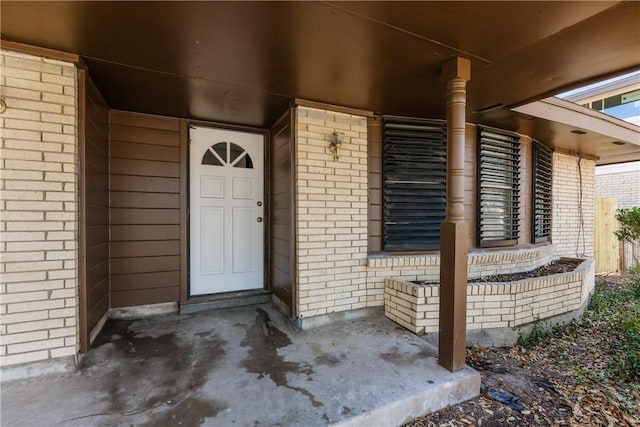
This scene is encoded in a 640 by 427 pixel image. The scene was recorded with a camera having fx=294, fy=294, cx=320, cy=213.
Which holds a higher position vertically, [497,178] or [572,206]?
[497,178]

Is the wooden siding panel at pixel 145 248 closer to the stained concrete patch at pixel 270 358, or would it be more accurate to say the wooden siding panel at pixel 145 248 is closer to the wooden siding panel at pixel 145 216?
the wooden siding panel at pixel 145 216

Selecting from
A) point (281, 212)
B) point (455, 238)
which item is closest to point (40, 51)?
point (281, 212)

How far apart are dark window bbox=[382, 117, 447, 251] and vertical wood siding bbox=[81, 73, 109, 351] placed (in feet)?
9.07

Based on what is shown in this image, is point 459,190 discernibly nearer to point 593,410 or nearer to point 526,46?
point 526,46

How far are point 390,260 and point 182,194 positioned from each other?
2386mm

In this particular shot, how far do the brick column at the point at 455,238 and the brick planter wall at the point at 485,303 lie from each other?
0.59m

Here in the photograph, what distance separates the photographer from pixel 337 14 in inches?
64.9

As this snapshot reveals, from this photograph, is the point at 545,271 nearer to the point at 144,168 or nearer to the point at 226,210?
the point at 226,210

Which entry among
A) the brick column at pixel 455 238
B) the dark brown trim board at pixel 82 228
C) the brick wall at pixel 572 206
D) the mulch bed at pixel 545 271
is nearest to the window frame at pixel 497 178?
the mulch bed at pixel 545 271

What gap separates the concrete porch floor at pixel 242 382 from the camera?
1.62 metres

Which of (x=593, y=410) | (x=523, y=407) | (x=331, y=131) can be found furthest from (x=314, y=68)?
(x=593, y=410)

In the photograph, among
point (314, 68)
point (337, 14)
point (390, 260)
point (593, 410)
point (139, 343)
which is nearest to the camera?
point (337, 14)

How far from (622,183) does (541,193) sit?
6.06 metres

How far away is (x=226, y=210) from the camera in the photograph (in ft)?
11.4
